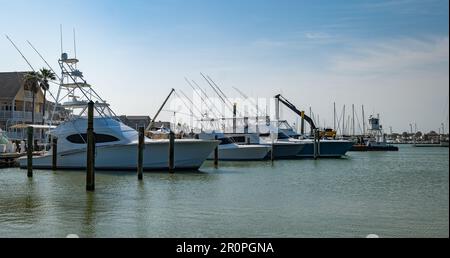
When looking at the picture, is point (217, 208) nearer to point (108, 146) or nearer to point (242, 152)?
point (108, 146)

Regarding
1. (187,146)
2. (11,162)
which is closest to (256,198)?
(187,146)

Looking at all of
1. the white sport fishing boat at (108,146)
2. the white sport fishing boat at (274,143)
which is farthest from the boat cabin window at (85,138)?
the white sport fishing boat at (274,143)

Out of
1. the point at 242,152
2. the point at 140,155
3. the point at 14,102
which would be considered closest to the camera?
the point at 140,155

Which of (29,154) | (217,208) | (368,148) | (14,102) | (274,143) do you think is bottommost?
(368,148)

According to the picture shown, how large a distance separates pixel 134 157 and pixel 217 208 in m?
18.0

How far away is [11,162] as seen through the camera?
4122cm

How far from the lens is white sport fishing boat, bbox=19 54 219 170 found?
119ft

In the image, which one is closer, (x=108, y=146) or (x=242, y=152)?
(x=108, y=146)

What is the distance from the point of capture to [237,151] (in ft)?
186

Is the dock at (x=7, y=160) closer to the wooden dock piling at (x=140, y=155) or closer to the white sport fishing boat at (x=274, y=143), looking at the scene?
the wooden dock piling at (x=140, y=155)

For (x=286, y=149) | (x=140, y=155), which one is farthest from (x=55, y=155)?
(x=286, y=149)

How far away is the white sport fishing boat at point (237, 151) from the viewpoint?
185ft
